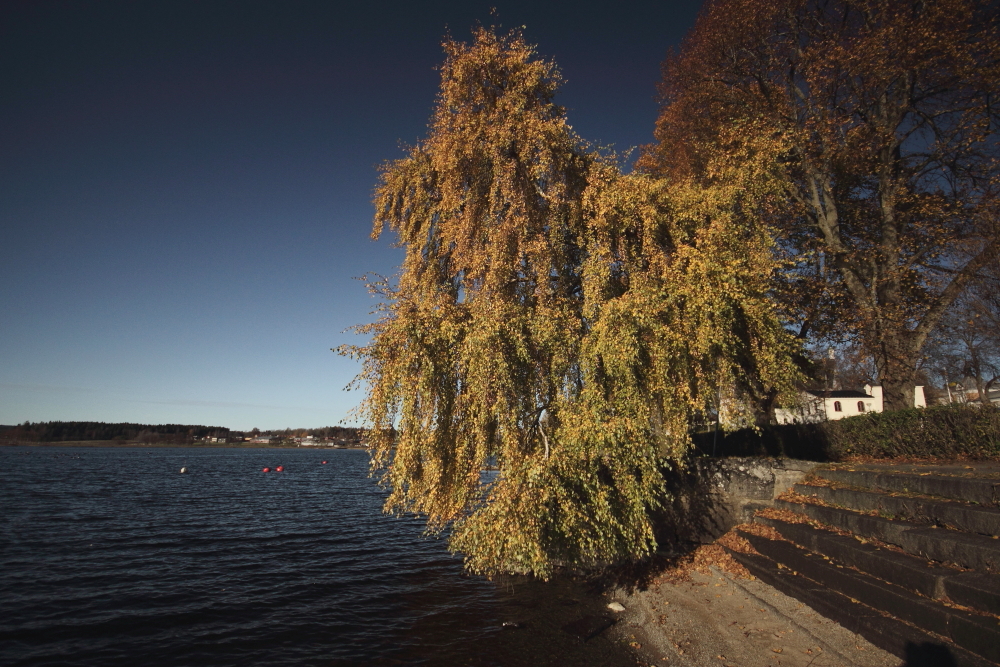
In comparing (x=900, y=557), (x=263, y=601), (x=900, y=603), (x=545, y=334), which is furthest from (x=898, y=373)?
(x=263, y=601)

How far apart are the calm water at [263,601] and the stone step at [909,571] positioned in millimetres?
4283

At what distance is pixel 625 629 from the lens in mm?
9250

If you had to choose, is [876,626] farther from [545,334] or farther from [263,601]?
[263,601]

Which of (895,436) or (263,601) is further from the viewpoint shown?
(895,436)

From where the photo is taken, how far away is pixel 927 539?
7.00 m

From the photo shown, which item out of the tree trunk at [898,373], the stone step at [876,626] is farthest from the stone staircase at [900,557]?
the tree trunk at [898,373]

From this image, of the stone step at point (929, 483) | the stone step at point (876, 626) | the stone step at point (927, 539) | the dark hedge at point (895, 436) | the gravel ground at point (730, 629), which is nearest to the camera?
the stone step at point (876, 626)

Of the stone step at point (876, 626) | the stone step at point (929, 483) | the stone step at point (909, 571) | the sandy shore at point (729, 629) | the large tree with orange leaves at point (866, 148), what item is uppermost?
the large tree with orange leaves at point (866, 148)

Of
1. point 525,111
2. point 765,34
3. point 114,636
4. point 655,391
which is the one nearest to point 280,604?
point 114,636

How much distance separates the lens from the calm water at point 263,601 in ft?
30.5

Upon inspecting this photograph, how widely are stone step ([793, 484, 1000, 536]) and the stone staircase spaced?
0.02 meters

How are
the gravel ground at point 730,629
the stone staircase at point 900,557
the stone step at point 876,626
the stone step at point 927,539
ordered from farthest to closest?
the gravel ground at point 730,629 < the stone step at point 927,539 < the stone staircase at point 900,557 < the stone step at point 876,626

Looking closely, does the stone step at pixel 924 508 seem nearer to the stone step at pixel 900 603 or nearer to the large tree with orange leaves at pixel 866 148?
Result: the stone step at pixel 900 603

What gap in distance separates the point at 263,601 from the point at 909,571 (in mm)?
13912
